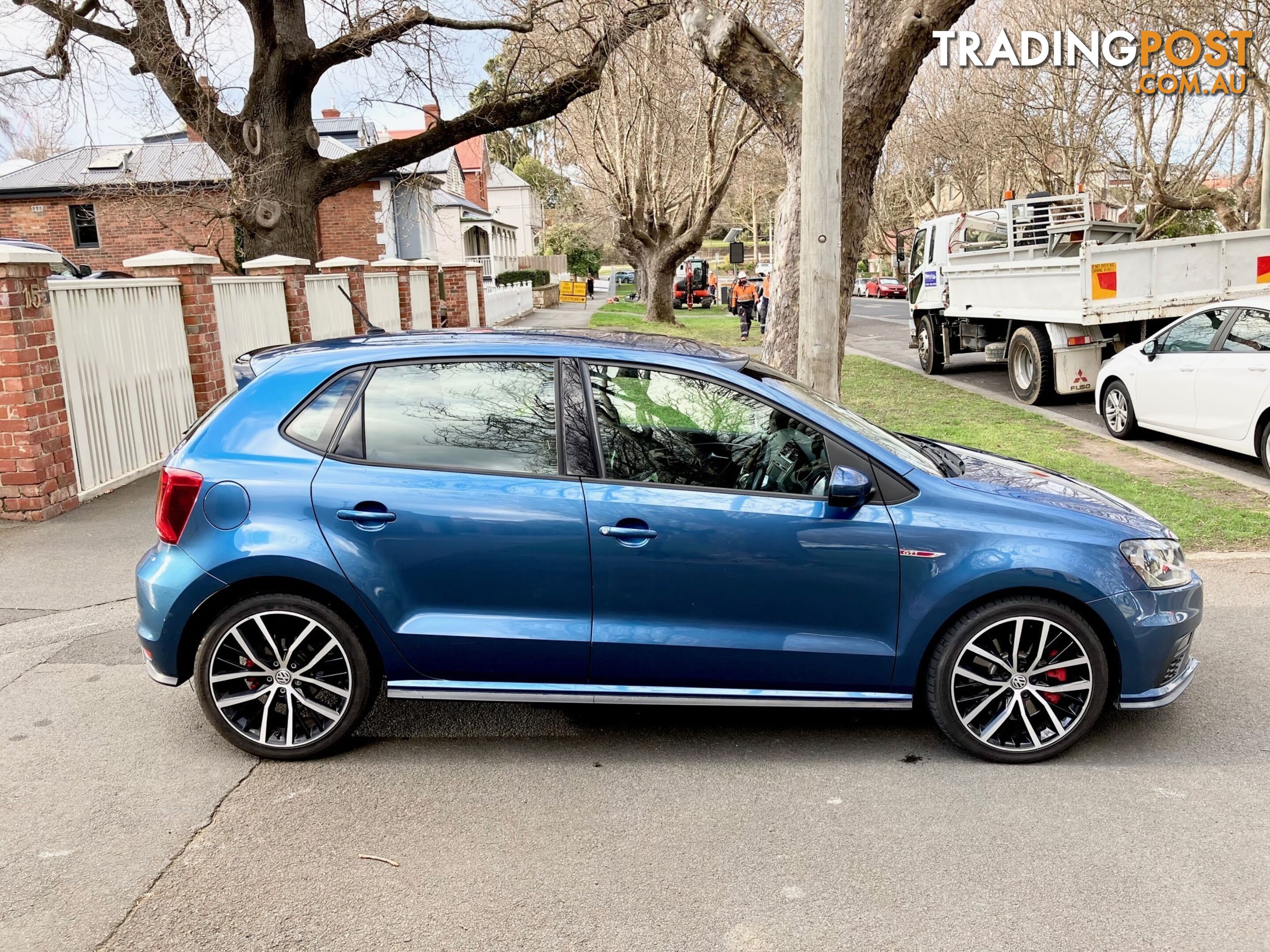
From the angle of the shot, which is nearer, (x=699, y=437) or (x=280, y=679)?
(x=280, y=679)

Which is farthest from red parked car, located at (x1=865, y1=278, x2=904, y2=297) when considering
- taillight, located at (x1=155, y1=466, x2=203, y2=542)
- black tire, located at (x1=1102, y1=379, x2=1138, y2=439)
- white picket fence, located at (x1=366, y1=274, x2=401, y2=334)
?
taillight, located at (x1=155, y1=466, x2=203, y2=542)

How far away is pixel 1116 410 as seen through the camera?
37.1ft

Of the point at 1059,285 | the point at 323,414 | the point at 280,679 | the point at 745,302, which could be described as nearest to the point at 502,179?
the point at 745,302

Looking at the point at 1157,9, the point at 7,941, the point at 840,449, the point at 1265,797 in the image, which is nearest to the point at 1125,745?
the point at 1265,797

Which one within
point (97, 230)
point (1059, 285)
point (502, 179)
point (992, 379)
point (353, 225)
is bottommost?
point (992, 379)

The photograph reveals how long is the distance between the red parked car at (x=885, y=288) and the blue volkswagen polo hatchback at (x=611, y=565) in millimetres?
49085

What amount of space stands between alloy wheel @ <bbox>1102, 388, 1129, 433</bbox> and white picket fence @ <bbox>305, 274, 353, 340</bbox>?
918 centimetres

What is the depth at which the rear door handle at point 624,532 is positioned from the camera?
3883mm

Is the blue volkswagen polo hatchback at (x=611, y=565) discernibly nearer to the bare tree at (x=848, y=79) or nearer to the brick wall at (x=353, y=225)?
the bare tree at (x=848, y=79)

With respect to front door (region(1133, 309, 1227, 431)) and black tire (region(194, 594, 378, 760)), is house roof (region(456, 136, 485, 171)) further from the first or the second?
black tire (region(194, 594, 378, 760))

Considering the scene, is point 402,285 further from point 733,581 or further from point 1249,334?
point 733,581

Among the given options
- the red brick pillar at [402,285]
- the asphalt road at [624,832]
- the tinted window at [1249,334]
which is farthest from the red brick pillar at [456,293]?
the asphalt road at [624,832]

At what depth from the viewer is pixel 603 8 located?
16406 mm

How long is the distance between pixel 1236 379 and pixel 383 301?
13.3 meters
